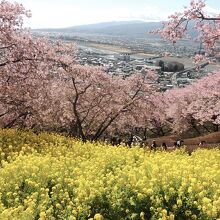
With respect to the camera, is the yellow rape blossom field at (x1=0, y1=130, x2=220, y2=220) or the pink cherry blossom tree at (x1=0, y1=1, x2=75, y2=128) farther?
the pink cherry blossom tree at (x1=0, y1=1, x2=75, y2=128)

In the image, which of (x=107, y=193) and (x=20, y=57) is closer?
(x=107, y=193)

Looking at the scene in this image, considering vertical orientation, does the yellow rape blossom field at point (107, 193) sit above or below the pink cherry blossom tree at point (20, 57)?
below

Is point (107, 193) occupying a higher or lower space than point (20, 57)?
lower

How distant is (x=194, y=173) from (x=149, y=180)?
2267 mm

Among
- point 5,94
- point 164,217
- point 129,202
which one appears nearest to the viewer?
point 164,217

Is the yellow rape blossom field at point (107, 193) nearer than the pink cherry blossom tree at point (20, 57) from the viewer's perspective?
Yes

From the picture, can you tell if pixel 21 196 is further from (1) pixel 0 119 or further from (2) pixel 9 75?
(1) pixel 0 119

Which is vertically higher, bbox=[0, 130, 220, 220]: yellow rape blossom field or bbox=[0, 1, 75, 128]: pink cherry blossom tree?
bbox=[0, 1, 75, 128]: pink cherry blossom tree

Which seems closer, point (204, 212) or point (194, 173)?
point (204, 212)

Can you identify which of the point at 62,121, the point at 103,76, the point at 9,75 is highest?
the point at 9,75

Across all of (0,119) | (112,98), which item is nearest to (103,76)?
(112,98)

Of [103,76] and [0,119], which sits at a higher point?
[103,76]

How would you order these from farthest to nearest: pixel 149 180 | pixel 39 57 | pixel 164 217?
pixel 39 57, pixel 149 180, pixel 164 217

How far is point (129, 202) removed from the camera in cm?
1262
